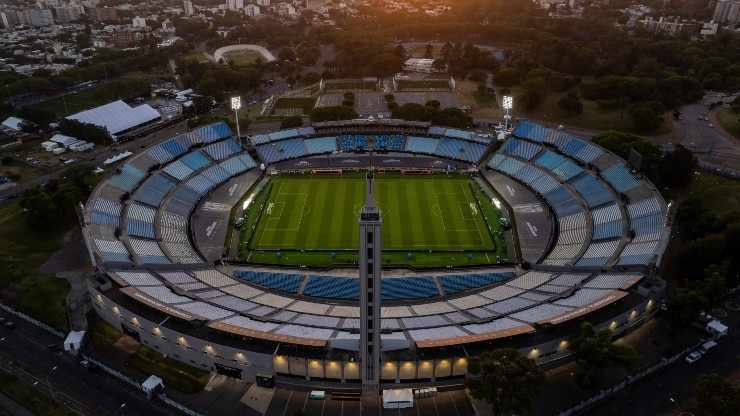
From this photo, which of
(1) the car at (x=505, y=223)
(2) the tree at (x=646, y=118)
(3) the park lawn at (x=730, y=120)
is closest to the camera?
(1) the car at (x=505, y=223)

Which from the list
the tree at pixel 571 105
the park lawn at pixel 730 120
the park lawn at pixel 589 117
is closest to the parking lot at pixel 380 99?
the park lawn at pixel 589 117

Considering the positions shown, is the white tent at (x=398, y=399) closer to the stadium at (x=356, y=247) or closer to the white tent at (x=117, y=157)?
the stadium at (x=356, y=247)

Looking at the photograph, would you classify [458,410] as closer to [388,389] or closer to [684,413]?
[388,389]

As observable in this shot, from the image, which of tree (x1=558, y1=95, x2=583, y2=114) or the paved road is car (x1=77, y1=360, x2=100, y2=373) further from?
tree (x1=558, y1=95, x2=583, y2=114)

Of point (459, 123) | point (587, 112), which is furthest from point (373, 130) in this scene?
point (587, 112)

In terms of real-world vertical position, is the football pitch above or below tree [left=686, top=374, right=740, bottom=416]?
below

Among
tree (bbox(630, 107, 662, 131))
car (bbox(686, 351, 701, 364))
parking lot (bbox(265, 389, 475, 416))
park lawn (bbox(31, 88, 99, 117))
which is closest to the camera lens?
parking lot (bbox(265, 389, 475, 416))


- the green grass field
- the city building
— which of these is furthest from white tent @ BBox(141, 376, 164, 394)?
the city building
